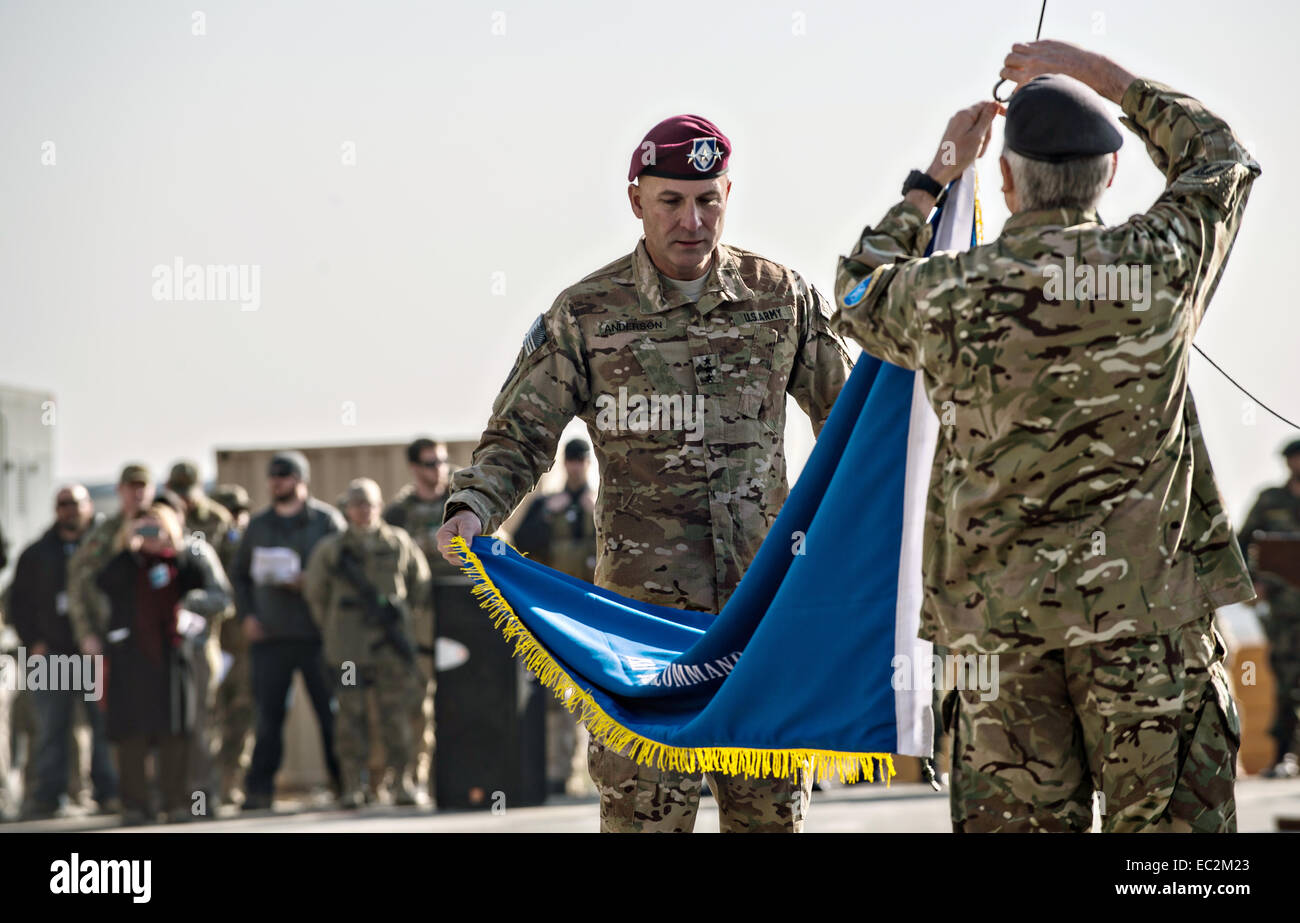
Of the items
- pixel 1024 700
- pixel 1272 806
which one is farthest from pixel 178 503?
pixel 1024 700

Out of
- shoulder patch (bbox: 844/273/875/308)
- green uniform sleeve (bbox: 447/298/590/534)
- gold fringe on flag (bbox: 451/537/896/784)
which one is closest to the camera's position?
shoulder patch (bbox: 844/273/875/308)

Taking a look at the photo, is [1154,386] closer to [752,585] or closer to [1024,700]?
[1024,700]

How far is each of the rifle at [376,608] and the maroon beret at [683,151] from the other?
704cm

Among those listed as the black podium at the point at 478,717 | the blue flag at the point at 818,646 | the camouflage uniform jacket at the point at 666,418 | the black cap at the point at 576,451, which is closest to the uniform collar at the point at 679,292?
the camouflage uniform jacket at the point at 666,418

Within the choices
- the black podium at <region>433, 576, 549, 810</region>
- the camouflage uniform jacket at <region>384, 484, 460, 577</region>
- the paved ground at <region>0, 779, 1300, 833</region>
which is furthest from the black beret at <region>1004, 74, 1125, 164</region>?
the camouflage uniform jacket at <region>384, 484, 460, 577</region>

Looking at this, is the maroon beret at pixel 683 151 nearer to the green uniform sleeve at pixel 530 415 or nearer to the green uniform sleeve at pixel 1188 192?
the green uniform sleeve at pixel 530 415

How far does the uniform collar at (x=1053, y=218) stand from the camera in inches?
148

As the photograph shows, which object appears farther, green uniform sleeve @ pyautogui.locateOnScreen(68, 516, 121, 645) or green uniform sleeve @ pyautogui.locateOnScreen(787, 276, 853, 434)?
green uniform sleeve @ pyautogui.locateOnScreen(68, 516, 121, 645)

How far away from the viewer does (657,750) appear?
4797 millimetres

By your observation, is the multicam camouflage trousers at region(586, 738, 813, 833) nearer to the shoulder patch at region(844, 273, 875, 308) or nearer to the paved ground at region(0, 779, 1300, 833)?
the shoulder patch at region(844, 273, 875, 308)

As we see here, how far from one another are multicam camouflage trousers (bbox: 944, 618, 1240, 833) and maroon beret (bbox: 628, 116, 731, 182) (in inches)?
78.6

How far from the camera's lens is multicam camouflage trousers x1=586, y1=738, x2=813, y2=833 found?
16.3 ft
